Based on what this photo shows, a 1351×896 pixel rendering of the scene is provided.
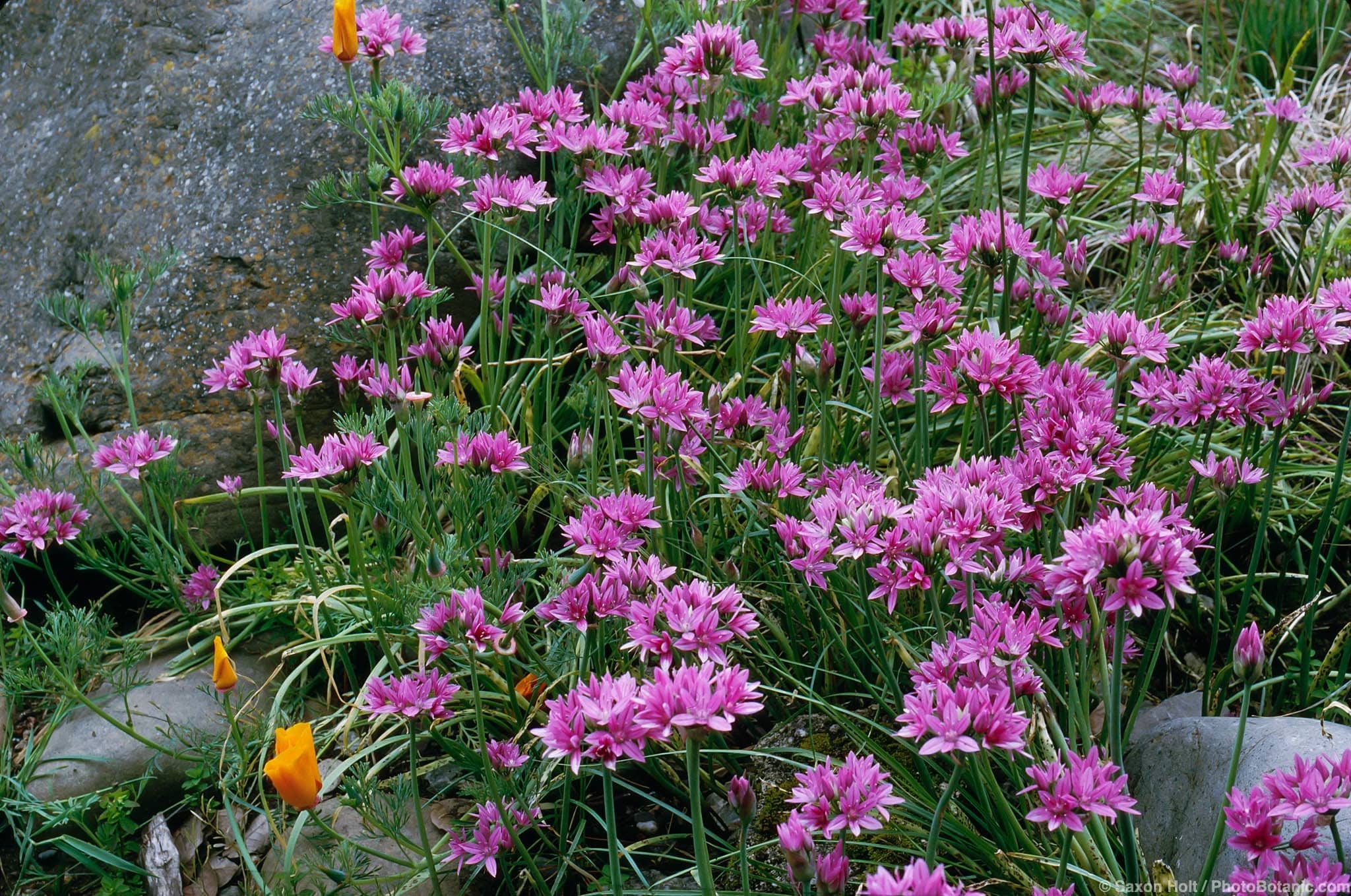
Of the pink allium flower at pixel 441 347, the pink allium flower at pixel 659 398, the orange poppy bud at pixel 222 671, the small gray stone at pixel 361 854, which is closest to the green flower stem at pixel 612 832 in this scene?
the small gray stone at pixel 361 854

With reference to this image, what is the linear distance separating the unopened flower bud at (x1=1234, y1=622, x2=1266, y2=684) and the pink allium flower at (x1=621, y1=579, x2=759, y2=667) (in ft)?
2.56

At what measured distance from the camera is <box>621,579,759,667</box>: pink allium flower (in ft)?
5.49

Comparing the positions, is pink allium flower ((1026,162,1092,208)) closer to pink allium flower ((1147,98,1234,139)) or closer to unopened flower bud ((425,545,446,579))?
pink allium flower ((1147,98,1234,139))

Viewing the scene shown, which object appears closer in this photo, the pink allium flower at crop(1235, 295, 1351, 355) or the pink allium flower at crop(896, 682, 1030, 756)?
the pink allium flower at crop(896, 682, 1030, 756)

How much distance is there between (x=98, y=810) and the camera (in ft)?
8.79

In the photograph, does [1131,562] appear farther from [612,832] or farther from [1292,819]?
[612,832]

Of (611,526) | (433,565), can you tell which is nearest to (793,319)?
(611,526)

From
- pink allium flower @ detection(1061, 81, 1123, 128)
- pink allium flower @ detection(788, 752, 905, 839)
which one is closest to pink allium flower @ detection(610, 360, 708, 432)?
pink allium flower @ detection(788, 752, 905, 839)

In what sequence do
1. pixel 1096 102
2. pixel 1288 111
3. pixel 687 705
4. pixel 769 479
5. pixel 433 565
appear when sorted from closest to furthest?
pixel 687 705 < pixel 433 565 < pixel 769 479 < pixel 1096 102 < pixel 1288 111

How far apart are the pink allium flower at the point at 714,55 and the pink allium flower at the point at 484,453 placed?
1.17 m

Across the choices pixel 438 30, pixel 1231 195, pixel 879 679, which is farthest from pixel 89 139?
pixel 1231 195

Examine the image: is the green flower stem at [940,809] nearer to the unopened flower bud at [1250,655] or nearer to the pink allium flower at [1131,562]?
the pink allium flower at [1131,562]

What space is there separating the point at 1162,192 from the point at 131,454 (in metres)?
2.68

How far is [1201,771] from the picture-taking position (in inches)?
79.2
